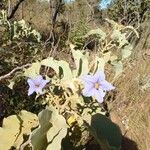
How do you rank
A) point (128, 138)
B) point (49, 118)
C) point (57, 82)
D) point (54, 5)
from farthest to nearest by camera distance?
point (54, 5)
point (128, 138)
point (57, 82)
point (49, 118)

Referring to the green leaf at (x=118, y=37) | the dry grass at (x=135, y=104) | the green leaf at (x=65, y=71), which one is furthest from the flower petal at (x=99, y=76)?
the dry grass at (x=135, y=104)

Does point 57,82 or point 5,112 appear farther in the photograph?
point 5,112

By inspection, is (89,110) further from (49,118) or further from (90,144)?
(90,144)

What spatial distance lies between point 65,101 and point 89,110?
0.11 metres

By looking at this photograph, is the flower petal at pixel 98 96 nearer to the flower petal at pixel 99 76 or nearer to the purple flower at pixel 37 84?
the flower petal at pixel 99 76

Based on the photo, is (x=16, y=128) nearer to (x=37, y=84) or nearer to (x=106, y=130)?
(x=37, y=84)

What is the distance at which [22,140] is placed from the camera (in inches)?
74.4

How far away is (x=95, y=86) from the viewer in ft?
5.55

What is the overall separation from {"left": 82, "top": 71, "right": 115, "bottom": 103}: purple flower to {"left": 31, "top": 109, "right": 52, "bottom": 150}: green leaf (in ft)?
0.50

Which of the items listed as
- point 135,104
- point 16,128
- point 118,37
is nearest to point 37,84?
point 16,128

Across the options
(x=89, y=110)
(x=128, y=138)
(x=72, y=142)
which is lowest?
(x=128, y=138)

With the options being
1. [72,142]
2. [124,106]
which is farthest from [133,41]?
[72,142]

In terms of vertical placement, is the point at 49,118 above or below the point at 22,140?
above

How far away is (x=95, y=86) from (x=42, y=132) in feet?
0.78
